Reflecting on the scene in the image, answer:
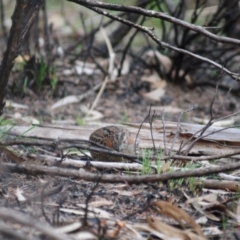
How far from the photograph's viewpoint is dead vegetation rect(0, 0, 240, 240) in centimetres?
295

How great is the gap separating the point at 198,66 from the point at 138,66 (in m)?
0.87

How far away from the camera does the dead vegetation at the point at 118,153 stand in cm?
295

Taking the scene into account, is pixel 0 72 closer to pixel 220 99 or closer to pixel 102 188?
pixel 102 188

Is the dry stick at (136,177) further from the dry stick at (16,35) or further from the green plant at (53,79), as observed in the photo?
the green plant at (53,79)

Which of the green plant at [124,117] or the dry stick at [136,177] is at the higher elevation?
the dry stick at [136,177]

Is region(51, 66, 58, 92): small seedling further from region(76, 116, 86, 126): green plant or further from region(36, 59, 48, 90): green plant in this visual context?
region(76, 116, 86, 126): green plant

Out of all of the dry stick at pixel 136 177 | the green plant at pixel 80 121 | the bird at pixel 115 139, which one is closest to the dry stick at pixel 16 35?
the dry stick at pixel 136 177

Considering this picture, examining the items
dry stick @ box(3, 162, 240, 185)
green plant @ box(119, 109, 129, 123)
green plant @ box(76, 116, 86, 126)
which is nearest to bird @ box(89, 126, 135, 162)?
dry stick @ box(3, 162, 240, 185)

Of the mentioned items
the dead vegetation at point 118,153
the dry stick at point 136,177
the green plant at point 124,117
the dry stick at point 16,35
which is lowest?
the green plant at point 124,117

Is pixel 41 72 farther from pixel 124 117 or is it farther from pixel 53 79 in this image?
pixel 124 117

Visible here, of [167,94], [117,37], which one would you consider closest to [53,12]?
[117,37]

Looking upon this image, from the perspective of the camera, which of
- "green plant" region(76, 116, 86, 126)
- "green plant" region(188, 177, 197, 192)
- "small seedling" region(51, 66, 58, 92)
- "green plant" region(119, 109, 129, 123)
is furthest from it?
"small seedling" region(51, 66, 58, 92)

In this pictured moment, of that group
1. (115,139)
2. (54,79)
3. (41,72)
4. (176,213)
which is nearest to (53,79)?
(54,79)

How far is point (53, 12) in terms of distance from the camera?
32.0ft
